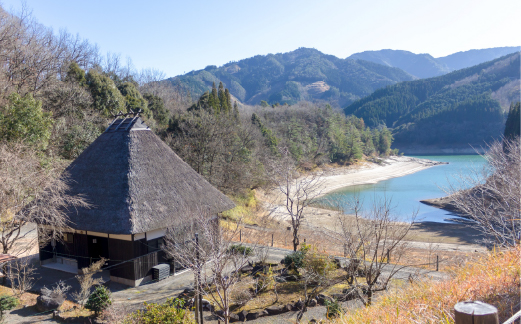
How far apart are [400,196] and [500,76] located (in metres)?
89.0

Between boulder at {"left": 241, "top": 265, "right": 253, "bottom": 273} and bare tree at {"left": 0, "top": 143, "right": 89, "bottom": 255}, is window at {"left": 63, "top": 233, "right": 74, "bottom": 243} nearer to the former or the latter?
bare tree at {"left": 0, "top": 143, "right": 89, "bottom": 255}

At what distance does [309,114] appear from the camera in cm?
6322

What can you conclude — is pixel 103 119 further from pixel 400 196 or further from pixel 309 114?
pixel 309 114

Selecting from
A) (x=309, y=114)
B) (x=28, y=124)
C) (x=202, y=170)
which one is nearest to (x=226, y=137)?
(x=202, y=170)

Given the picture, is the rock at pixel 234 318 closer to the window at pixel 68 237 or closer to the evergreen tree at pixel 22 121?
the window at pixel 68 237

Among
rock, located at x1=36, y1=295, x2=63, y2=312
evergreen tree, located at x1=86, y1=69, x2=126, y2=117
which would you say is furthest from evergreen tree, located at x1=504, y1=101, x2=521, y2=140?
rock, located at x1=36, y1=295, x2=63, y2=312

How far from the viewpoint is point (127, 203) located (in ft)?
39.5

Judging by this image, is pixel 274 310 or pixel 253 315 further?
pixel 274 310

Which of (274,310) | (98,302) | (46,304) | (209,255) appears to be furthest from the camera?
(274,310)

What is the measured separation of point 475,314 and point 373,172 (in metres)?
56.8

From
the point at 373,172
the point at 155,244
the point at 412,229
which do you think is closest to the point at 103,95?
the point at 155,244

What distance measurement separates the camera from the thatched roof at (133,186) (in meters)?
12.0

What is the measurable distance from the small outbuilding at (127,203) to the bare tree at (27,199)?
52cm

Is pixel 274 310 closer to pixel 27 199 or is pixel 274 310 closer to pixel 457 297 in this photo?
pixel 457 297
